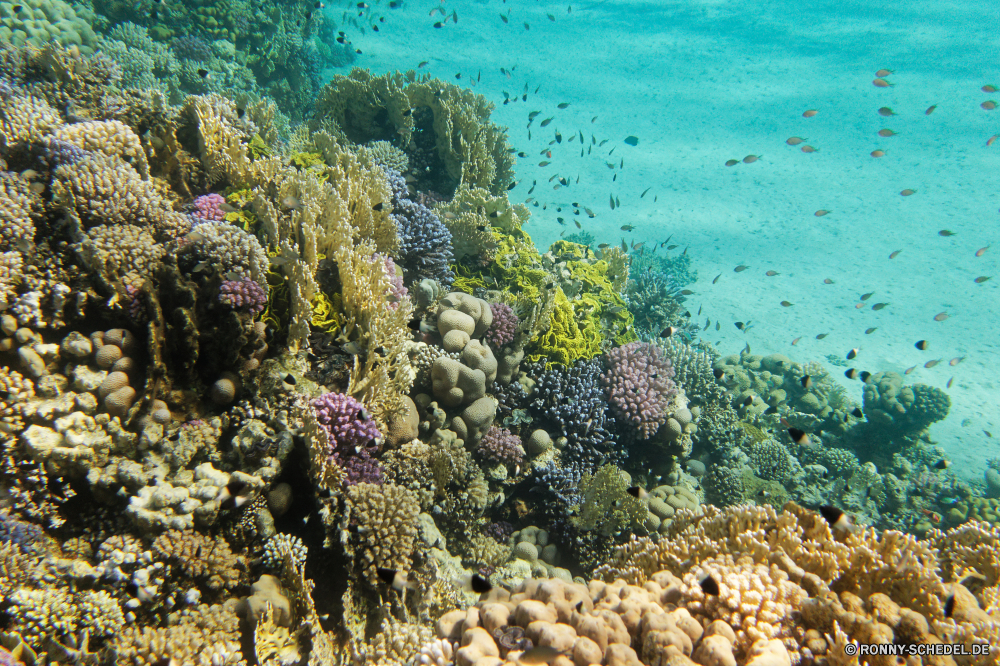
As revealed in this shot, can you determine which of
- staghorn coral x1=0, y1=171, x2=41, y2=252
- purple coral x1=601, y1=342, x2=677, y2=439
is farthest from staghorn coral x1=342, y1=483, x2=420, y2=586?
purple coral x1=601, y1=342, x2=677, y2=439

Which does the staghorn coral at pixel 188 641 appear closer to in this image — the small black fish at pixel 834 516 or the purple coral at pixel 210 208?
the purple coral at pixel 210 208

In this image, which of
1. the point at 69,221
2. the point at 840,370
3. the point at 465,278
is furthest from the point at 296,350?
the point at 840,370

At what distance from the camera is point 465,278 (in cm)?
668

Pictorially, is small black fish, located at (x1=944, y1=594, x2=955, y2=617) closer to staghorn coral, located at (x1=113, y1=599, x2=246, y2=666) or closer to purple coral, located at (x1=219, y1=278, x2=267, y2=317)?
staghorn coral, located at (x1=113, y1=599, x2=246, y2=666)

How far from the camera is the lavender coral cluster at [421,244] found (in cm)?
→ 611

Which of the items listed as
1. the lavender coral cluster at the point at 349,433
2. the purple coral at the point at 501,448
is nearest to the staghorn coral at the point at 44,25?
the lavender coral cluster at the point at 349,433

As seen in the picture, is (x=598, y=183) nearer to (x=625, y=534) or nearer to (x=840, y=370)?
(x=840, y=370)

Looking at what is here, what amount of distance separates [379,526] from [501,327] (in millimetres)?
3022

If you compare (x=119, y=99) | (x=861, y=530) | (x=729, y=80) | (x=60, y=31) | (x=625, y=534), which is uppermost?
(x=729, y=80)

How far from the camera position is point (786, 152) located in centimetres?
3269

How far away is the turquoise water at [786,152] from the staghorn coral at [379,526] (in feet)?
39.1

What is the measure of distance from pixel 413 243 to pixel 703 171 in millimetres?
27294

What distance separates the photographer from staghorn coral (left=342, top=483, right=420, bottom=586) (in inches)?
129

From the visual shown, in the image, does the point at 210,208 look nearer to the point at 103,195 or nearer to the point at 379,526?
the point at 103,195
